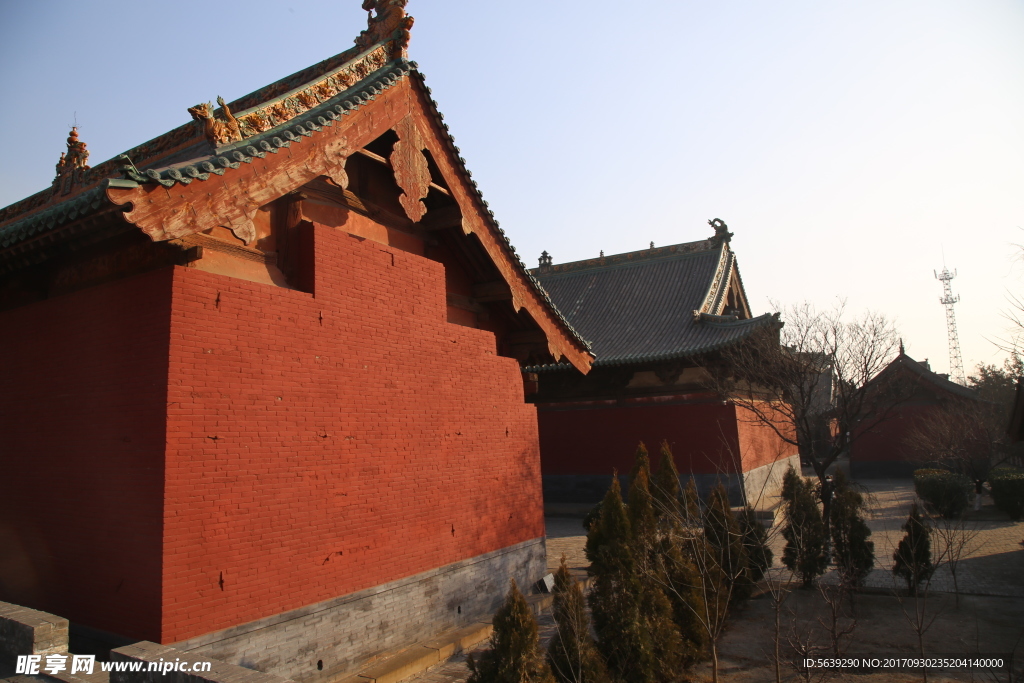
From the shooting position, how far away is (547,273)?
2655cm

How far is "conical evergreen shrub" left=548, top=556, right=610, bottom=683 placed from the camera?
4871 mm

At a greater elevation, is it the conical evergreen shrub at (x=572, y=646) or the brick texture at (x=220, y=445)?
the brick texture at (x=220, y=445)

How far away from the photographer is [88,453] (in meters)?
5.04

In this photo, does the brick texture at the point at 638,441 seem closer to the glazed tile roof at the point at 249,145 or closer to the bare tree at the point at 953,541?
the bare tree at the point at 953,541

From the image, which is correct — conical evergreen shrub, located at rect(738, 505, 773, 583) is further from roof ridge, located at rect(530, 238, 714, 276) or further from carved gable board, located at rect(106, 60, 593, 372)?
roof ridge, located at rect(530, 238, 714, 276)

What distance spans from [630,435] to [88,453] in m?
14.6

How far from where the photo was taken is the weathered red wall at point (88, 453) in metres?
4.56

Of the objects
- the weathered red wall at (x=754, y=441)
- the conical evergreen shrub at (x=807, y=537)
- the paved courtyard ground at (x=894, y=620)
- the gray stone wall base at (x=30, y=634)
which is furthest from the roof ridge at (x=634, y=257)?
the gray stone wall base at (x=30, y=634)

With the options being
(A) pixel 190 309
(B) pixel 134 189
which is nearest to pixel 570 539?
(A) pixel 190 309

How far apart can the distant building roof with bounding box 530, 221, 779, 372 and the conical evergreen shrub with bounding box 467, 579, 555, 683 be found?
12.5m

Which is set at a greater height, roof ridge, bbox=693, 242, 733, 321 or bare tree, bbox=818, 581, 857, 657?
roof ridge, bbox=693, 242, 733, 321

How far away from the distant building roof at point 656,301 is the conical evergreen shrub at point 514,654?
12522 millimetres

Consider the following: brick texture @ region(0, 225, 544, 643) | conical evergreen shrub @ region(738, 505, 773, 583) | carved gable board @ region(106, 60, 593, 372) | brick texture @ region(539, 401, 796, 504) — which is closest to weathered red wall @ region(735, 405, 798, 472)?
brick texture @ region(539, 401, 796, 504)

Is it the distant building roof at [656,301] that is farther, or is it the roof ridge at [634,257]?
the roof ridge at [634,257]
